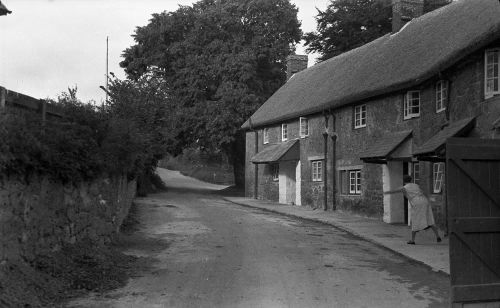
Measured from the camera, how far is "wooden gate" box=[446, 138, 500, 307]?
6070 millimetres

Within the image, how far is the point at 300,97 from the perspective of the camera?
29.0 meters

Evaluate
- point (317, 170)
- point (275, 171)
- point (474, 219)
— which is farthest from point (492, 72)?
point (275, 171)

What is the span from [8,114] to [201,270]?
434 centimetres

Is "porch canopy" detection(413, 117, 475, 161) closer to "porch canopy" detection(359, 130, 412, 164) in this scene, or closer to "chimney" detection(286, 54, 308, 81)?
"porch canopy" detection(359, 130, 412, 164)

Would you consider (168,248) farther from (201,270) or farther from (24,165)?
(24,165)

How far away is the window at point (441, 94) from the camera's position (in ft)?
50.3

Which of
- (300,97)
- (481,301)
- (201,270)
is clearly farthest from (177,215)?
(481,301)

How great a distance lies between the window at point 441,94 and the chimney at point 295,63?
21.2 m

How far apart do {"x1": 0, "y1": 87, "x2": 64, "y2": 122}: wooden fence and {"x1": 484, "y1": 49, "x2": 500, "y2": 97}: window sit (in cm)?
981

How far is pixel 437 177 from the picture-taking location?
52.4ft

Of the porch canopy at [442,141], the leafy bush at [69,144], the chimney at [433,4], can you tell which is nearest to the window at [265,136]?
the chimney at [433,4]

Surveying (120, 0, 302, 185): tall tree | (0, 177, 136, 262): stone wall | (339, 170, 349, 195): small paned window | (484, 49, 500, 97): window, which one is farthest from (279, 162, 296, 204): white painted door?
(0, 177, 136, 262): stone wall

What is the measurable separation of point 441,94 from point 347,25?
21677mm

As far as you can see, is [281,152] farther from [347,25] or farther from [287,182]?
[347,25]
